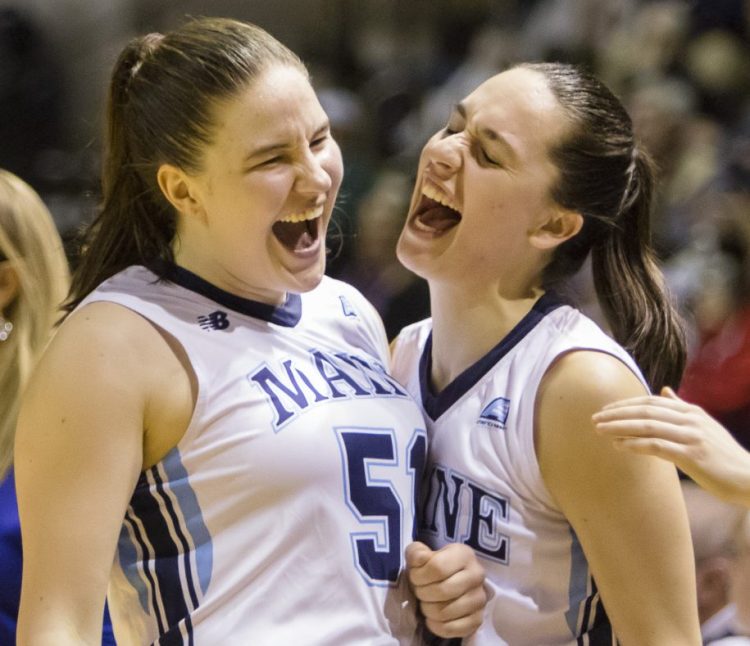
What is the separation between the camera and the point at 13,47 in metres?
6.68

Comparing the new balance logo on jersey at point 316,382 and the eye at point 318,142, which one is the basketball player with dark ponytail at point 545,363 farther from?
the eye at point 318,142

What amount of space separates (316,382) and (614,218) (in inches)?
26.5

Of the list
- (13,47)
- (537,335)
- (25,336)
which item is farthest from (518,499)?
(13,47)

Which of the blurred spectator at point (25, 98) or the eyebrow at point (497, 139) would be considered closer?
the eyebrow at point (497, 139)

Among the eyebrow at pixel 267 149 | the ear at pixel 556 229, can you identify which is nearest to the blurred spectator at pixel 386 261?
the ear at pixel 556 229

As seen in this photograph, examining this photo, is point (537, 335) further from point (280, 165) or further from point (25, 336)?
point (25, 336)

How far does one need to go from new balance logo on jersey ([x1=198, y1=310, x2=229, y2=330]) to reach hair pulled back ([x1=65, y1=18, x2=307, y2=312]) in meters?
0.13

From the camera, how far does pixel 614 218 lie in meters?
2.46

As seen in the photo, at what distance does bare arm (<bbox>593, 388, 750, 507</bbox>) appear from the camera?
1.92 metres

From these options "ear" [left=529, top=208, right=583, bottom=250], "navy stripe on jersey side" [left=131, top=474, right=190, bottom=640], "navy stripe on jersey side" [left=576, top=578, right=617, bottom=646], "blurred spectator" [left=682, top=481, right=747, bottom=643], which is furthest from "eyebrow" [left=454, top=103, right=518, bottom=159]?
"blurred spectator" [left=682, top=481, right=747, bottom=643]

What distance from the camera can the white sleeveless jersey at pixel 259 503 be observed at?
2070mm

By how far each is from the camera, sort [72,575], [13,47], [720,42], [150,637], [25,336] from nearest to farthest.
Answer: [72,575] < [150,637] < [25,336] < [720,42] < [13,47]

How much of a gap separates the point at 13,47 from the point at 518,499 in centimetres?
519

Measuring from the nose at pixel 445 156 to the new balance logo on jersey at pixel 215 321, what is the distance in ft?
1.78
